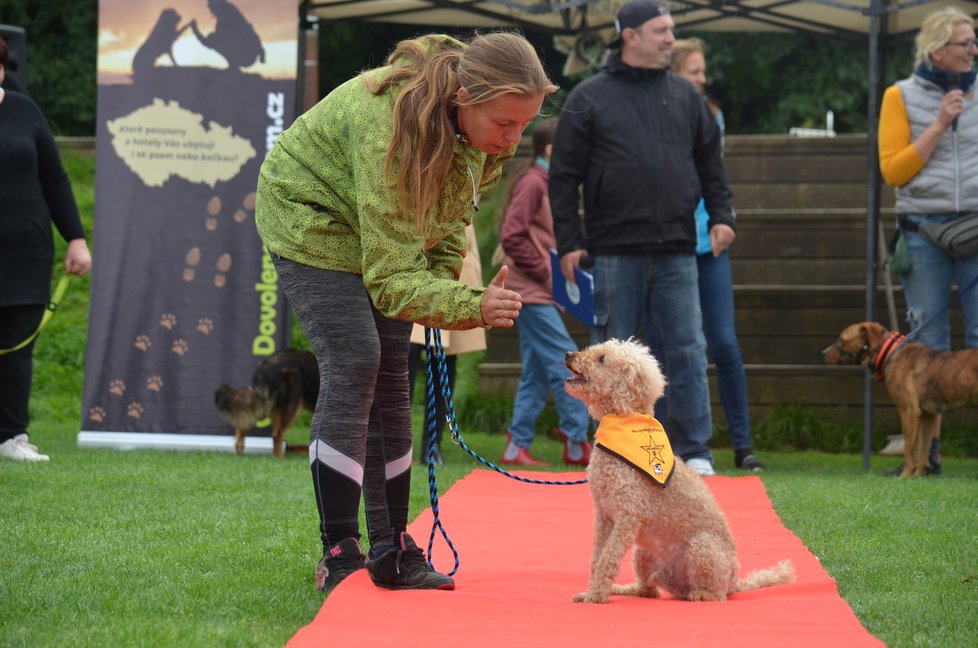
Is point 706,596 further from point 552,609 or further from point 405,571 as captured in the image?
point 405,571

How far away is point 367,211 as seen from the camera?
354 cm

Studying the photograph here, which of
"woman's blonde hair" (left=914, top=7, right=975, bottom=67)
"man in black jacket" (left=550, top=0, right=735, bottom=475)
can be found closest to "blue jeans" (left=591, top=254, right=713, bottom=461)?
"man in black jacket" (left=550, top=0, right=735, bottom=475)

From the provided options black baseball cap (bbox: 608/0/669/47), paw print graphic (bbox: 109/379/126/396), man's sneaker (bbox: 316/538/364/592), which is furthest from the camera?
paw print graphic (bbox: 109/379/126/396)

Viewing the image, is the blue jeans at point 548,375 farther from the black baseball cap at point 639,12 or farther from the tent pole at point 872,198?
the black baseball cap at point 639,12

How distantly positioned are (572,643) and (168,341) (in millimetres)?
5275

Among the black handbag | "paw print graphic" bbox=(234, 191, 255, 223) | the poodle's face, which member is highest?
"paw print graphic" bbox=(234, 191, 255, 223)

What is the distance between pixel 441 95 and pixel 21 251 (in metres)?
4.24

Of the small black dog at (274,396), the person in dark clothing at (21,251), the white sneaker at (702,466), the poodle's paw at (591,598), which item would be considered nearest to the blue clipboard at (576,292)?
the white sneaker at (702,466)

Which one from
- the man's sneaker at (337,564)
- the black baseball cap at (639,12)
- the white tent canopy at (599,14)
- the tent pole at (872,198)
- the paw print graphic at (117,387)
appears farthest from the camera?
the white tent canopy at (599,14)

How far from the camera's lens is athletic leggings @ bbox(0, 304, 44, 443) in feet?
23.4

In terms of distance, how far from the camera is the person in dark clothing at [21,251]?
7.07m

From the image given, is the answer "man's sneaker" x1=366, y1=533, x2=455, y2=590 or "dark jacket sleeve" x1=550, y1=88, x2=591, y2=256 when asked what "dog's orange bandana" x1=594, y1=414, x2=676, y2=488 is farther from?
"dark jacket sleeve" x1=550, y1=88, x2=591, y2=256

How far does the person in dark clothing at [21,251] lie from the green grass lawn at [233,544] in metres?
0.39

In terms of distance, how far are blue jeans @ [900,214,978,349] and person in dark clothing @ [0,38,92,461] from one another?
15.0ft
